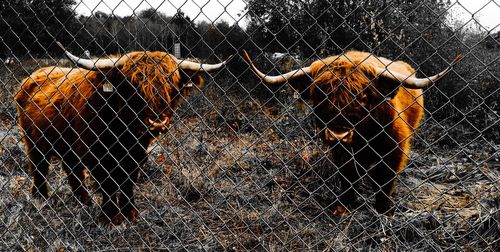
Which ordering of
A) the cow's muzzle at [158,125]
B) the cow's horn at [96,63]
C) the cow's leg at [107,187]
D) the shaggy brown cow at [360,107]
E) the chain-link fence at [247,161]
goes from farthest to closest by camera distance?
the cow's leg at [107,187] < the cow's horn at [96,63] < the cow's muzzle at [158,125] < the shaggy brown cow at [360,107] < the chain-link fence at [247,161]

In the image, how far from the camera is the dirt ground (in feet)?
8.99

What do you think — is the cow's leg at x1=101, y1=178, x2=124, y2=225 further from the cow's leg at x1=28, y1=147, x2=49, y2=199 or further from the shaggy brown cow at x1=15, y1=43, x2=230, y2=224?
the cow's leg at x1=28, y1=147, x2=49, y2=199

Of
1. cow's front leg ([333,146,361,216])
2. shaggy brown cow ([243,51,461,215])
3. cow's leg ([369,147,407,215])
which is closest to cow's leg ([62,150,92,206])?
shaggy brown cow ([243,51,461,215])

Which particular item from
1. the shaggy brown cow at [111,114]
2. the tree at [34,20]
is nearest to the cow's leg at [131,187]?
the shaggy brown cow at [111,114]

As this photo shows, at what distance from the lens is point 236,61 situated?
796 cm

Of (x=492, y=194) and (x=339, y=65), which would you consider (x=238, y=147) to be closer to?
(x=339, y=65)

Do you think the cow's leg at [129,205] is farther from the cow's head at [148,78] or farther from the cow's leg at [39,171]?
the cow's leg at [39,171]

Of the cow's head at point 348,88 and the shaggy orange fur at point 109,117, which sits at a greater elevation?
the cow's head at point 348,88

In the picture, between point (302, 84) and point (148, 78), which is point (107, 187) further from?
point (302, 84)

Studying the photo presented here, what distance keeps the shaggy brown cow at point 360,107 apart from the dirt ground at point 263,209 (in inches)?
8.2

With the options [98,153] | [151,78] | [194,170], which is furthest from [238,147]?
[151,78]

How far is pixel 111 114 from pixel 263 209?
1.41 metres

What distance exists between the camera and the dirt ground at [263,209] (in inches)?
108

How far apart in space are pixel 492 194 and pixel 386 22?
3747mm
